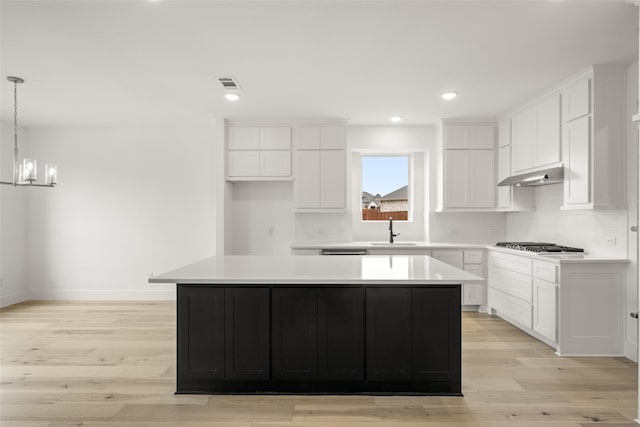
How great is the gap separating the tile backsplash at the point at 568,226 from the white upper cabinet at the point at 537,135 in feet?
1.50

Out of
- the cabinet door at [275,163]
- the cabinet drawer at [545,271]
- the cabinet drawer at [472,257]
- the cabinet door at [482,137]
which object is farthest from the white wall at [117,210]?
the cabinet drawer at [545,271]

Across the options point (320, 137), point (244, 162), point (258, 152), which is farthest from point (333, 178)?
point (244, 162)

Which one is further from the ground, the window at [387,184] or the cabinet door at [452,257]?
the window at [387,184]

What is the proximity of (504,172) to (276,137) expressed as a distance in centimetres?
310

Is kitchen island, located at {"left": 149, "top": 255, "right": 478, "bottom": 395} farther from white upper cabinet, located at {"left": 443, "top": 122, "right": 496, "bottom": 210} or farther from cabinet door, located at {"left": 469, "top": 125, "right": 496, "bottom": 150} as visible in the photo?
cabinet door, located at {"left": 469, "top": 125, "right": 496, "bottom": 150}

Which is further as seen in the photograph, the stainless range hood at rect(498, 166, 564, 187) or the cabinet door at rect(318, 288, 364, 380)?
the stainless range hood at rect(498, 166, 564, 187)

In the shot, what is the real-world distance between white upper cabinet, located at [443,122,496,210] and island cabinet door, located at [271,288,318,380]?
11.1 feet

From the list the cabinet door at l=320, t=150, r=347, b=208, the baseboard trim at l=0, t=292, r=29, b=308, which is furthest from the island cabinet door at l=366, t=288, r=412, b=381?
Result: the baseboard trim at l=0, t=292, r=29, b=308

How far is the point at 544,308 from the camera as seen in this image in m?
3.90

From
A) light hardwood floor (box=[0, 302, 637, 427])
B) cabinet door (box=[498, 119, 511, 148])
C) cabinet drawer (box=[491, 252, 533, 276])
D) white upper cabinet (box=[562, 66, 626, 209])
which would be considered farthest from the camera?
cabinet door (box=[498, 119, 511, 148])

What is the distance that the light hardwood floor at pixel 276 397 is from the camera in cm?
253

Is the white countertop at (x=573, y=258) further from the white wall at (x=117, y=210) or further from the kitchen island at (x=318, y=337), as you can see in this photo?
the white wall at (x=117, y=210)

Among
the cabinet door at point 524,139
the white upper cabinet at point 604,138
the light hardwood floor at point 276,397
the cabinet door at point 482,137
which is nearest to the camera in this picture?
the light hardwood floor at point 276,397

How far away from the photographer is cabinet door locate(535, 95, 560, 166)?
4.11 m
